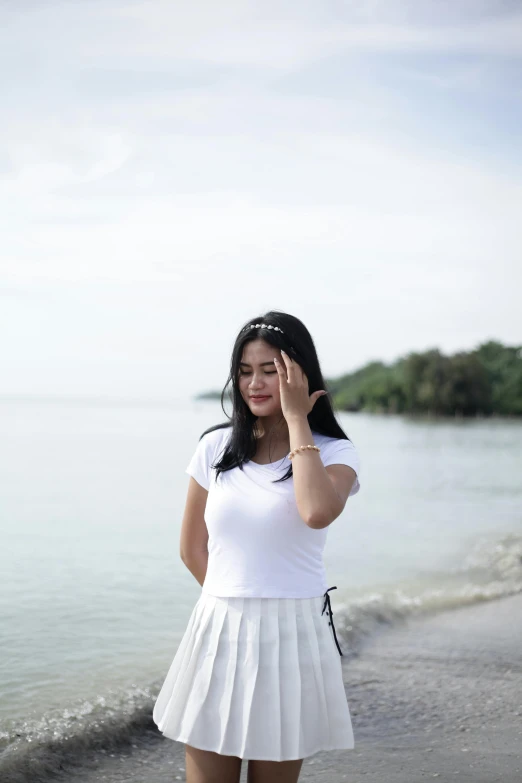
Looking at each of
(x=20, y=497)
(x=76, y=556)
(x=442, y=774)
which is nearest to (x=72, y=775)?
(x=442, y=774)

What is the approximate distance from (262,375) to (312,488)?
0.47 meters

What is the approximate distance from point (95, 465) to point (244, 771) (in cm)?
2210

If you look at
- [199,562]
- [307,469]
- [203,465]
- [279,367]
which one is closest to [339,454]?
[307,469]

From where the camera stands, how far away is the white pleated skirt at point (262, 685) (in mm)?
2377

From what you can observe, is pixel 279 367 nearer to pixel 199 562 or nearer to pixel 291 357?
pixel 291 357

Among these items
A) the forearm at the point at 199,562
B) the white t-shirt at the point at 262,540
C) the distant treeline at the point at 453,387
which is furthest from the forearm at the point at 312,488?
the distant treeline at the point at 453,387

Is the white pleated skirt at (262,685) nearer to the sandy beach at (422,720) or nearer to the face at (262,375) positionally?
the face at (262,375)

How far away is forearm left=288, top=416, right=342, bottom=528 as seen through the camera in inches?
94.4

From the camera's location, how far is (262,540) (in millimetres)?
2498

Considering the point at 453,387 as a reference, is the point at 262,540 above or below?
below

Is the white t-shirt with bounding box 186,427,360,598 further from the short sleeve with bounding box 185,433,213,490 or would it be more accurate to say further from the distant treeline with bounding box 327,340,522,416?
the distant treeline with bounding box 327,340,522,416

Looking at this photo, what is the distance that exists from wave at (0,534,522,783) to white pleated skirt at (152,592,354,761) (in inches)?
83.6

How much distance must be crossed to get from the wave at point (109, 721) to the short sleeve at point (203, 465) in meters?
2.31

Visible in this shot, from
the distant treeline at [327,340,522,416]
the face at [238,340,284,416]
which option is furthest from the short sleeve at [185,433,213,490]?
the distant treeline at [327,340,522,416]
